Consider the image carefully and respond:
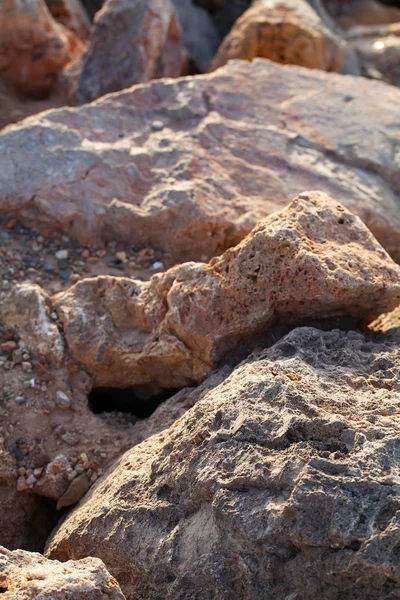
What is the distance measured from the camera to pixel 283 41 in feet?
21.1

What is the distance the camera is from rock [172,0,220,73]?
7.36 metres

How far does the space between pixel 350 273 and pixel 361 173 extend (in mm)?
1720

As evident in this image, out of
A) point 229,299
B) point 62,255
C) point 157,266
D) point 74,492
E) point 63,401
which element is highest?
point 229,299

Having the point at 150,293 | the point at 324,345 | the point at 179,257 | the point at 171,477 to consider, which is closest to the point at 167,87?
the point at 179,257

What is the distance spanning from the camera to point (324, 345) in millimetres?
2717

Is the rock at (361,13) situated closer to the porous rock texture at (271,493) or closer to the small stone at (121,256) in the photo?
the small stone at (121,256)

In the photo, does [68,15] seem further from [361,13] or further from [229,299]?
[229,299]

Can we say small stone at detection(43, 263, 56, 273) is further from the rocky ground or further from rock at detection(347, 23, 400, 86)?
rock at detection(347, 23, 400, 86)

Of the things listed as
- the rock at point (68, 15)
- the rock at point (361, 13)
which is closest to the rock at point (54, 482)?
the rock at point (68, 15)

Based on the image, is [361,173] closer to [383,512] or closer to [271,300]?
[271,300]

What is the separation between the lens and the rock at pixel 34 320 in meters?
3.25

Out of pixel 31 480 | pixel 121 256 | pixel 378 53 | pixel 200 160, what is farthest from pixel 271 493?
pixel 378 53

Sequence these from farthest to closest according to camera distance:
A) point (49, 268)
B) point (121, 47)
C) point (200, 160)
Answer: point (121, 47) → point (200, 160) → point (49, 268)

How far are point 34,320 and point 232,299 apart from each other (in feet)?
3.14
